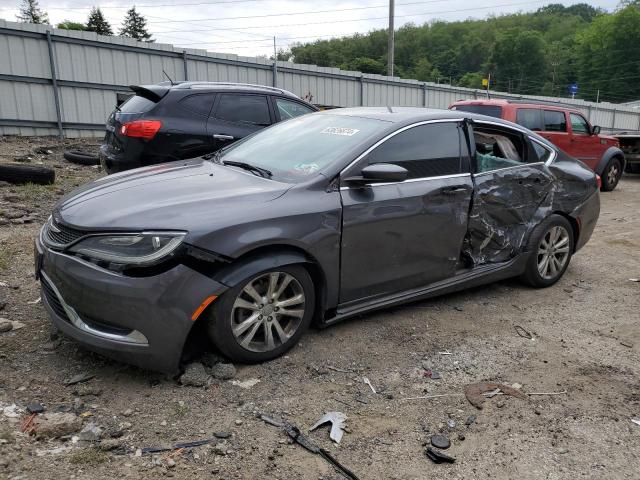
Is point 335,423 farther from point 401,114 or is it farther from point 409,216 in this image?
point 401,114

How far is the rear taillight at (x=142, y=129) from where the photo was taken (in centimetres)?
650

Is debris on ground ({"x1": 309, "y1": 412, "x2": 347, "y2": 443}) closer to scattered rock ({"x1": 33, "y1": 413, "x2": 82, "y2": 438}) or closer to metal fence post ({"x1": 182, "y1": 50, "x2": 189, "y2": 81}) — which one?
scattered rock ({"x1": 33, "y1": 413, "x2": 82, "y2": 438})

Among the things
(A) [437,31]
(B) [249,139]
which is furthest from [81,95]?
(A) [437,31]

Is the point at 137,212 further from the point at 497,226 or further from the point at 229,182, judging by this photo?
the point at 497,226

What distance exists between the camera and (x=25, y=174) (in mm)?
7719

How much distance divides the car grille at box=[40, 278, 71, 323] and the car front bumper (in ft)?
0.27

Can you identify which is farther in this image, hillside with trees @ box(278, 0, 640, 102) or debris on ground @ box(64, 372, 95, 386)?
hillside with trees @ box(278, 0, 640, 102)

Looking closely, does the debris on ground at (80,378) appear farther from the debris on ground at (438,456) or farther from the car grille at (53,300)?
the debris on ground at (438,456)

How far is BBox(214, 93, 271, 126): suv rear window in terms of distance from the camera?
7172mm

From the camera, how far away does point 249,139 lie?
180 inches

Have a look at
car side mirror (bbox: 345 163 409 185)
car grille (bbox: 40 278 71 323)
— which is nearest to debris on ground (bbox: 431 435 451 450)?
car side mirror (bbox: 345 163 409 185)

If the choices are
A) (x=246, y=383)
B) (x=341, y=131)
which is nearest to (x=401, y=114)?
(x=341, y=131)

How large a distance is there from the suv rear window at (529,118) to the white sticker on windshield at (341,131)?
6917mm

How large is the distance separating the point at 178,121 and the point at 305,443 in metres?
5.07
